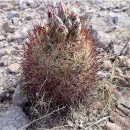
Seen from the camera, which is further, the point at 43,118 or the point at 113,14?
the point at 113,14

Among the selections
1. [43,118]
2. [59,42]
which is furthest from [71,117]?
[59,42]

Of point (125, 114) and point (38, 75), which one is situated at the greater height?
point (38, 75)

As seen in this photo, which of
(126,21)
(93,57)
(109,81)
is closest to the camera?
(93,57)

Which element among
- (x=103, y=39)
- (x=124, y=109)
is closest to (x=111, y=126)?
(x=124, y=109)

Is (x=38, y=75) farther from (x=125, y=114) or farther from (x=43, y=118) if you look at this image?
(x=125, y=114)

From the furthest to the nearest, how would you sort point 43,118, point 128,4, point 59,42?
point 128,4 < point 43,118 < point 59,42

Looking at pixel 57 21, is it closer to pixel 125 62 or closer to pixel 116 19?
pixel 125 62

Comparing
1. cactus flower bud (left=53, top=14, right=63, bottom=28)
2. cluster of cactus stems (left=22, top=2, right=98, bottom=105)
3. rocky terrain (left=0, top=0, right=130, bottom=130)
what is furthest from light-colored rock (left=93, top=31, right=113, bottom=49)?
cactus flower bud (left=53, top=14, right=63, bottom=28)
